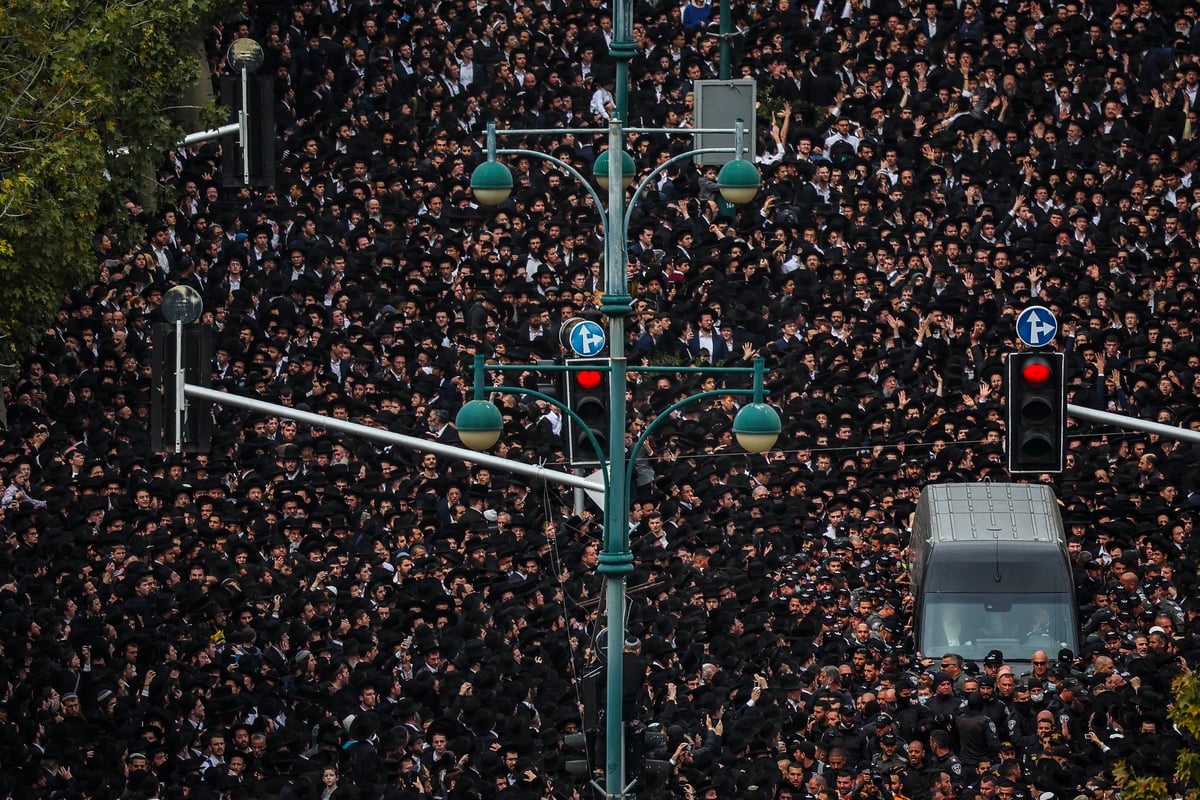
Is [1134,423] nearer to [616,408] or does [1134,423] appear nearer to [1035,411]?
[1035,411]

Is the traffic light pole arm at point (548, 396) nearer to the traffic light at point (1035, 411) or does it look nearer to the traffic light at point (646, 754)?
the traffic light at point (646, 754)

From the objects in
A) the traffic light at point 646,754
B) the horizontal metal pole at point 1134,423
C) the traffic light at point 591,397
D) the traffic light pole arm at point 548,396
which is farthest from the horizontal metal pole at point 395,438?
the horizontal metal pole at point 1134,423

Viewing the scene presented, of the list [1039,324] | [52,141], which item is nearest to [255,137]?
[52,141]

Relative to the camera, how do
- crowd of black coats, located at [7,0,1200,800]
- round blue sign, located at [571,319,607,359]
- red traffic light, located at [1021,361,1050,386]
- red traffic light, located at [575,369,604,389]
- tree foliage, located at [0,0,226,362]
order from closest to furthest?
red traffic light, located at [575,369,604,389]
red traffic light, located at [1021,361,1050,386]
crowd of black coats, located at [7,0,1200,800]
round blue sign, located at [571,319,607,359]
tree foliage, located at [0,0,226,362]

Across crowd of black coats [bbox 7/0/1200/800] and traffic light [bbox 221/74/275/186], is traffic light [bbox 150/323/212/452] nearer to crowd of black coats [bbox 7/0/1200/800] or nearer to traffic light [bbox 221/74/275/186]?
traffic light [bbox 221/74/275/186]

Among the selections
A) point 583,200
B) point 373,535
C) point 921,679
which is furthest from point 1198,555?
point 583,200

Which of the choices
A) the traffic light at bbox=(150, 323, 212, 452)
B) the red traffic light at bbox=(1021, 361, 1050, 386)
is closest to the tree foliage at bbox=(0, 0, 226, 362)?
the traffic light at bbox=(150, 323, 212, 452)

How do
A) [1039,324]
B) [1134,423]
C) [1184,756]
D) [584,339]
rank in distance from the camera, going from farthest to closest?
[1039,324] < [584,339] < [1134,423] < [1184,756]
